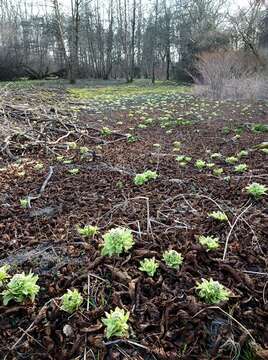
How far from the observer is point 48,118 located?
299 inches

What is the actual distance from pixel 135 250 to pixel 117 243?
0.58 ft

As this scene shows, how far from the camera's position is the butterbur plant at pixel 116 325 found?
5.79 ft

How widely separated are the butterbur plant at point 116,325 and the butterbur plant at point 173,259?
58 centimetres

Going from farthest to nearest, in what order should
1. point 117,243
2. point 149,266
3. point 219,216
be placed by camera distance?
point 219,216
point 117,243
point 149,266

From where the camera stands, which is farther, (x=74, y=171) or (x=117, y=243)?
(x=74, y=171)

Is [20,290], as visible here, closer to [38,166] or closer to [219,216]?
[219,216]

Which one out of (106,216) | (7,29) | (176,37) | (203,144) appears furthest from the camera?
(176,37)

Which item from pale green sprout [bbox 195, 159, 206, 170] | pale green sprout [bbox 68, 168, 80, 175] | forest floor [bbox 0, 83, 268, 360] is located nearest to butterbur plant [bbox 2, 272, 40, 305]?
forest floor [bbox 0, 83, 268, 360]

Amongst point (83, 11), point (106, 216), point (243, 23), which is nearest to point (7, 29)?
point (83, 11)

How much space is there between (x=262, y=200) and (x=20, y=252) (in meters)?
2.39

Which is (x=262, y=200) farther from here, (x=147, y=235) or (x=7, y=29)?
(x=7, y=29)

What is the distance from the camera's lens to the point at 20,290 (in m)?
2.01

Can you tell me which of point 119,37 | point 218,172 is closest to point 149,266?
point 218,172

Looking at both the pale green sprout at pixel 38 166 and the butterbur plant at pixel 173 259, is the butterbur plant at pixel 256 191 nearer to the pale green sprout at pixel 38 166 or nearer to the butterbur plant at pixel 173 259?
the butterbur plant at pixel 173 259
